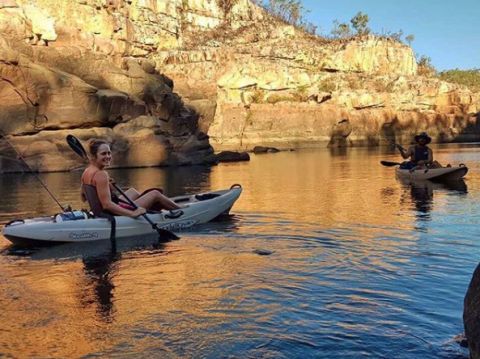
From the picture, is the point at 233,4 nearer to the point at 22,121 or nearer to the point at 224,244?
the point at 22,121

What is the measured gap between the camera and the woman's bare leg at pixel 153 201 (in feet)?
37.9

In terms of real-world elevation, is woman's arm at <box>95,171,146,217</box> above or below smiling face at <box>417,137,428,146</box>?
below

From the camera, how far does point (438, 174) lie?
843 inches

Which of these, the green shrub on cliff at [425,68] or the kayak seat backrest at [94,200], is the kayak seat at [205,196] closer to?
the kayak seat backrest at [94,200]

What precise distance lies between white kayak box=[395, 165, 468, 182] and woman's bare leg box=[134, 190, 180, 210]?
12726 mm

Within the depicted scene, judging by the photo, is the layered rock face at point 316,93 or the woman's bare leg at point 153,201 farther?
the layered rock face at point 316,93

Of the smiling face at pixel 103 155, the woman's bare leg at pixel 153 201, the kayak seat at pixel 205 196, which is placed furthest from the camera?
the kayak seat at pixel 205 196

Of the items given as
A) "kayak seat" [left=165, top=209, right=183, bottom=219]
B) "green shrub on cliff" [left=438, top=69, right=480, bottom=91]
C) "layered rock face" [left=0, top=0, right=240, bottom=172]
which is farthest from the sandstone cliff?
"green shrub on cliff" [left=438, top=69, right=480, bottom=91]

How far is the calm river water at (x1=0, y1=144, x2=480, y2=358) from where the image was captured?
5305 mm

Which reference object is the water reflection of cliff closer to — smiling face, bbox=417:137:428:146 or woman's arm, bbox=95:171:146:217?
smiling face, bbox=417:137:428:146

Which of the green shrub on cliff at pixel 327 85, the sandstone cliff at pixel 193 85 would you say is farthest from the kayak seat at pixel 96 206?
the green shrub on cliff at pixel 327 85

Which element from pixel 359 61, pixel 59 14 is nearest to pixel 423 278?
pixel 59 14

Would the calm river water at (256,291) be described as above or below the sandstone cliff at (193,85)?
below

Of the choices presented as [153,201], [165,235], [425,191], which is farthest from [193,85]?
[165,235]
